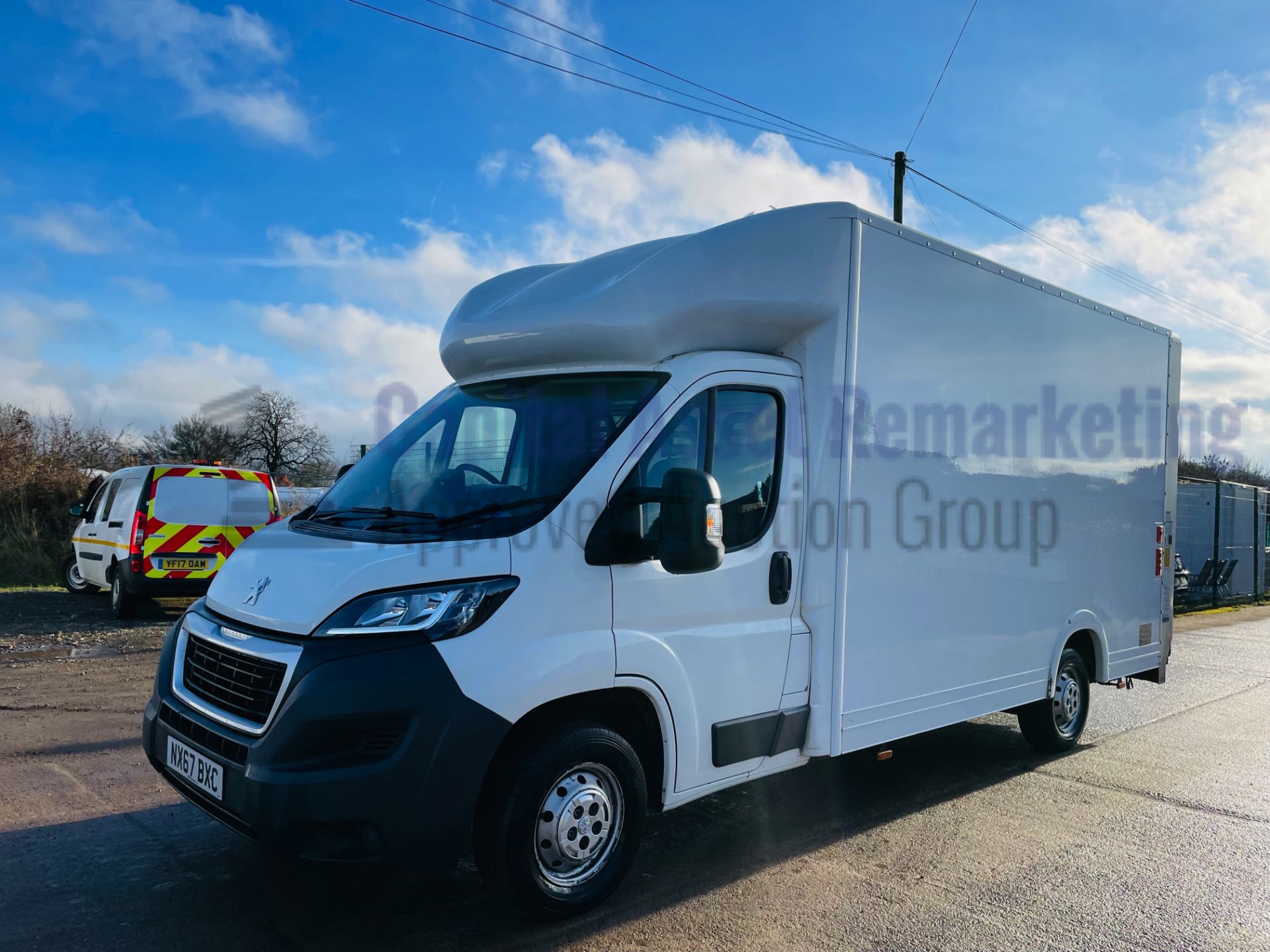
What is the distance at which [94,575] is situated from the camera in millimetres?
12008

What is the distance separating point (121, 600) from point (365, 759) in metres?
9.31

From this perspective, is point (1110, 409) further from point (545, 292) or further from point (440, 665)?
point (440, 665)

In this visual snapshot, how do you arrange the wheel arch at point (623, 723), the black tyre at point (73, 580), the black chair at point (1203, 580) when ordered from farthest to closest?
the black chair at point (1203, 580), the black tyre at point (73, 580), the wheel arch at point (623, 723)

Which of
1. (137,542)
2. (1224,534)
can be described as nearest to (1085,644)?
(137,542)

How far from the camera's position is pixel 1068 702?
20.7 feet

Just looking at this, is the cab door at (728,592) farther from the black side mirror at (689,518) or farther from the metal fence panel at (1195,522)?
the metal fence panel at (1195,522)

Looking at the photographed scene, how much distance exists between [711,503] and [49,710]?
5772 millimetres

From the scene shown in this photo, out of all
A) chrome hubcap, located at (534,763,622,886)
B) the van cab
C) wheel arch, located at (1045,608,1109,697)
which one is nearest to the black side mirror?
chrome hubcap, located at (534,763,622,886)

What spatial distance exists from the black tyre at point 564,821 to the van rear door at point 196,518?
816 centimetres

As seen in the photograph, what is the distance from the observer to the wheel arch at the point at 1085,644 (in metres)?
5.92

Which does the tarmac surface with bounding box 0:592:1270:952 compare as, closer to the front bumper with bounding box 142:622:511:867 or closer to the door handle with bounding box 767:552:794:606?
the front bumper with bounding box 142:622:511:867

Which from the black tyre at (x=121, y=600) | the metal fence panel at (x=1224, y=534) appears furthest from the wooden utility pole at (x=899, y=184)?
the black tyre at (x=121, y=600)

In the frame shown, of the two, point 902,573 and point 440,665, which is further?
point 902,573

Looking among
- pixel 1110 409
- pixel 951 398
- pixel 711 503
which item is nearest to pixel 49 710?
pixel 711 503
